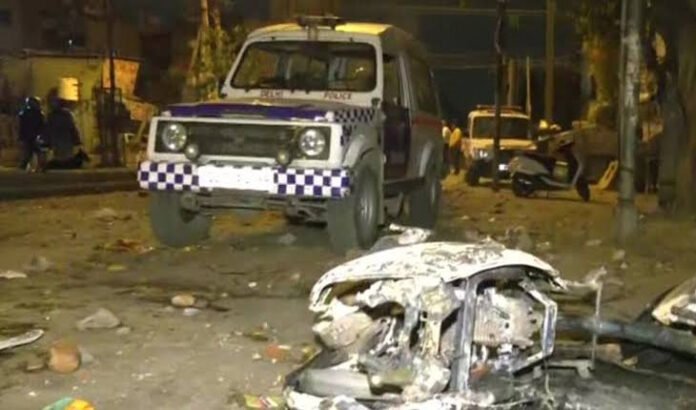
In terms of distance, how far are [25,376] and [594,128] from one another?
22352 mm

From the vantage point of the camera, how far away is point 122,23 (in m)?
43.9

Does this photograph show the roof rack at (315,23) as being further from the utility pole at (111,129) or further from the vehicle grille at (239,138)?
the utility pole at (111,129)

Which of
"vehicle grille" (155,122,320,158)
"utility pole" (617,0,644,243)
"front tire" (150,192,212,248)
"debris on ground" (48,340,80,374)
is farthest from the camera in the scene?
"utility pole" (617,0,644,243)

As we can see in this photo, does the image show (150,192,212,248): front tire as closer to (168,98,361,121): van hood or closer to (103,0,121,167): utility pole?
(168,98,361,121): van hood

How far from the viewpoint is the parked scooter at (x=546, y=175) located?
66.0ft

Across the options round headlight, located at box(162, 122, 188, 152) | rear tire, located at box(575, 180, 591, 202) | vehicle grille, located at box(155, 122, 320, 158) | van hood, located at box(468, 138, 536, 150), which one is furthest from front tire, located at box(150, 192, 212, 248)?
van hood, located at box(468, 138, 536, 150)

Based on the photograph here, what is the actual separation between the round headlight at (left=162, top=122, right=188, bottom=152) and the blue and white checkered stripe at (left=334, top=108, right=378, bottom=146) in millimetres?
1379

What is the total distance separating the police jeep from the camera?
31.8 ft

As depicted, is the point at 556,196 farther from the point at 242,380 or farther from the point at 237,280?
the point at 242,380

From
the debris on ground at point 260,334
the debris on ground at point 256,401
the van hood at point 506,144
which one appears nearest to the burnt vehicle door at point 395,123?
the debris on ground at point 260,334

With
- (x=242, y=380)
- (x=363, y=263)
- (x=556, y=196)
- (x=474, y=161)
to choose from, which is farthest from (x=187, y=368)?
(x=474, y=161)

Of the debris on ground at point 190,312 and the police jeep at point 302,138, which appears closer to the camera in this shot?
the debris on ground at point 190,312

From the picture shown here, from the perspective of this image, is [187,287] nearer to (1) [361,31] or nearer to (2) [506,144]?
(1) [361,31]

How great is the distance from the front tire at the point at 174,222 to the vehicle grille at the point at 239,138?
0.69 metres
